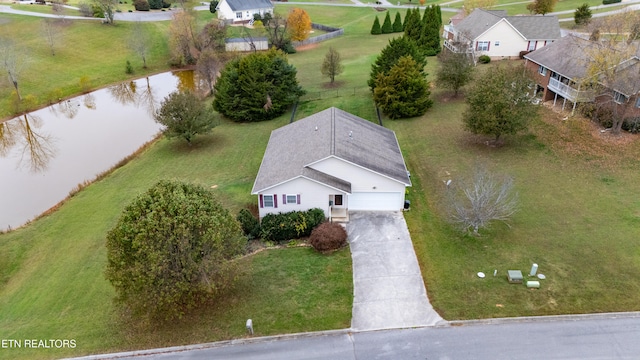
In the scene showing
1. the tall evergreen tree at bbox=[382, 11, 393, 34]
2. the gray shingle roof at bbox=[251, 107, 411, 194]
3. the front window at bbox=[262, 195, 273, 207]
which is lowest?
the front window at bbox=[262, 195, 273, 207]

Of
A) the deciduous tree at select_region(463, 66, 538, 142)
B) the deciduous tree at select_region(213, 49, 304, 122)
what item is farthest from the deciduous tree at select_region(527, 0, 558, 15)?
the deciduous tree at select_region(213, 49, 304, 122)

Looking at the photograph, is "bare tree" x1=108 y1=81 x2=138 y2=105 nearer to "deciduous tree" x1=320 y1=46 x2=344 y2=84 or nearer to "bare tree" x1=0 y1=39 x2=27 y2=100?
"bare tree" x1=0 y1=39 x2=27 y2=100

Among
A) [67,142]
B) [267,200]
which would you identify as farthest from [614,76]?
[67,142]

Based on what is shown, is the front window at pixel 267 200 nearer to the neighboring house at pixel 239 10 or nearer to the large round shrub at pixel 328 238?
the large round shrub at pixel 328 238

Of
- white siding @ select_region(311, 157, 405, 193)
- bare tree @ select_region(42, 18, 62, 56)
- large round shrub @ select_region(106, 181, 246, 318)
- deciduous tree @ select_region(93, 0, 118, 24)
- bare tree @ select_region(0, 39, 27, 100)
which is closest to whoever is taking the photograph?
large round shrub @ select_region(106, 181, 246, 318)

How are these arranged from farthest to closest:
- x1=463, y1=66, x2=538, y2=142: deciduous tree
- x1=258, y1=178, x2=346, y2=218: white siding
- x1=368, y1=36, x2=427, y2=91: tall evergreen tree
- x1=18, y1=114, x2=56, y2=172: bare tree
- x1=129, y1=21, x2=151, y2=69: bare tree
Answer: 1. x1=129, y1=21, x2=151, y2=69: bare tree
2. x1=368, y1=36, x2=427, y2=91: tall evergreen tree
3. x1=18, y1=114, x2=56, y2=172: bare tree
4. x1=463, y1=66, x2=538, y2=142: deciduous tree
5. x1=258, y1=178, x2=346, y2=218: white siding

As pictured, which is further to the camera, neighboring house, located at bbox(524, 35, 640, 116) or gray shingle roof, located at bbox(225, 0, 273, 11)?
gray shingle roof, located at bbox(225, 0, 273, 11)

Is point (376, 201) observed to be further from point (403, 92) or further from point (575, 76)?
point (575, 76)
